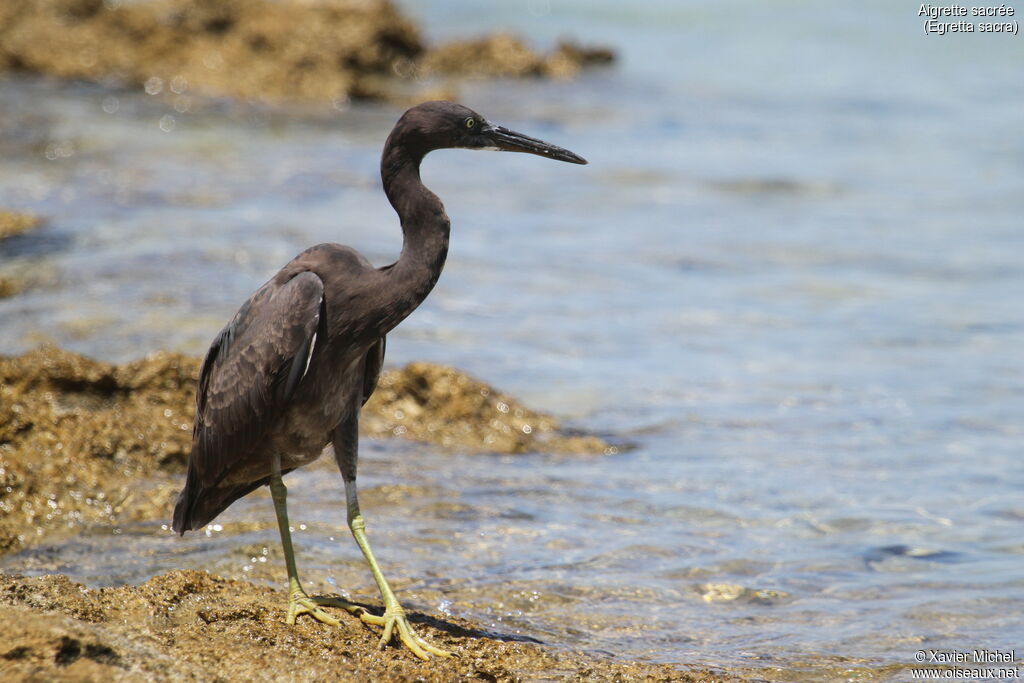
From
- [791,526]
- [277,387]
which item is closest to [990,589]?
[791,526]

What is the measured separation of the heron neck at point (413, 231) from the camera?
4.25 metres

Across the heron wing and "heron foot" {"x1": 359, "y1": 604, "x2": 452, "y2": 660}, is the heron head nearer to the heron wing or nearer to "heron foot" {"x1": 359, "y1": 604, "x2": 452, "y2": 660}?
the heron wing

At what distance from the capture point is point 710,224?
42.0 feet

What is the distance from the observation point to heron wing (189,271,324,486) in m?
4.26

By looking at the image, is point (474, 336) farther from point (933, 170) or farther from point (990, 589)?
point (933, 170)

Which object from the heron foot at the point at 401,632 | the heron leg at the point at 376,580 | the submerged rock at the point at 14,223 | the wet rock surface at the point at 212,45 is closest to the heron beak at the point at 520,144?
the heron leg at the point at 376,580

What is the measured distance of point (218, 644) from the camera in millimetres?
3754

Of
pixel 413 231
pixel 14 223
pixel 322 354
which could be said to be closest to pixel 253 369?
pixel 322 354

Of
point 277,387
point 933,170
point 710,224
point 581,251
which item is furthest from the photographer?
point 933,170

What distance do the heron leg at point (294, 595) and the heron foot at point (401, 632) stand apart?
106 mm

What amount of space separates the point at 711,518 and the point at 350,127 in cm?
1050

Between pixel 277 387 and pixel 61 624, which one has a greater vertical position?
pixel 277 387
